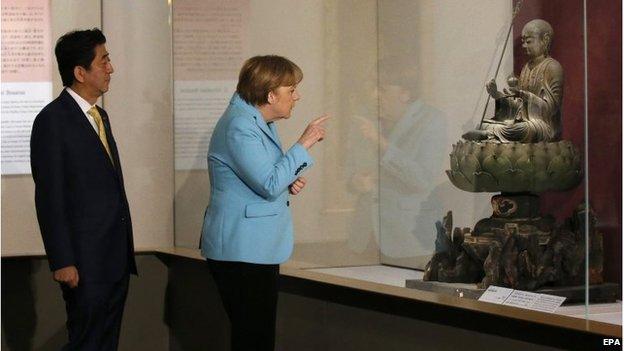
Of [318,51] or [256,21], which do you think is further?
[256,21]

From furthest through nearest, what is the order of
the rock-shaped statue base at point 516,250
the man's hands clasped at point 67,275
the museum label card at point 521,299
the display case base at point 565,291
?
the man's hands clasped at point 67,275
the museum label card at point 521,299
the rock-shaped statue base at point 516,250
the display case base at point 565,291

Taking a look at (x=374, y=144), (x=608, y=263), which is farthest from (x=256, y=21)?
(x=608, y=263)

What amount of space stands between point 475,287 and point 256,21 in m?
1.71

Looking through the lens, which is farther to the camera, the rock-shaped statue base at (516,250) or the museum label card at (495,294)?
the museum label card at (495,294)

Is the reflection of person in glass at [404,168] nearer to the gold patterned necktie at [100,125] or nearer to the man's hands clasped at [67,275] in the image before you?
the gold patterned necktie at [100,125]

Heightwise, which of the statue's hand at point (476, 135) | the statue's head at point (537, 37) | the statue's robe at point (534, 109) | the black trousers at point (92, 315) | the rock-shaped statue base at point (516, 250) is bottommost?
the black trousers at point (92, 315)

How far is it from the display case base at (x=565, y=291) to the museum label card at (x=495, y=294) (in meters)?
0.02

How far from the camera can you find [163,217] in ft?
19.1

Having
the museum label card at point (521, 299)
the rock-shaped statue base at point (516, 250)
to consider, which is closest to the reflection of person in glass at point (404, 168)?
the rock-shaped statue base at point (516, 250)

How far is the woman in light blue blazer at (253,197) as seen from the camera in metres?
3.71

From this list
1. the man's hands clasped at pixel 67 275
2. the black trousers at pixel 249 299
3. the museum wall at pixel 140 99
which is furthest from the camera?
the museum wall at pixel 140 99

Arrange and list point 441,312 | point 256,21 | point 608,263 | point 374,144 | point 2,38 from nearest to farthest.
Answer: point 608,263
point 441,312
point 374,144
point 256,21
point 2,38

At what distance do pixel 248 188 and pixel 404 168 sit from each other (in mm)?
682

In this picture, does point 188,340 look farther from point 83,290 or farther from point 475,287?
point 475,287
